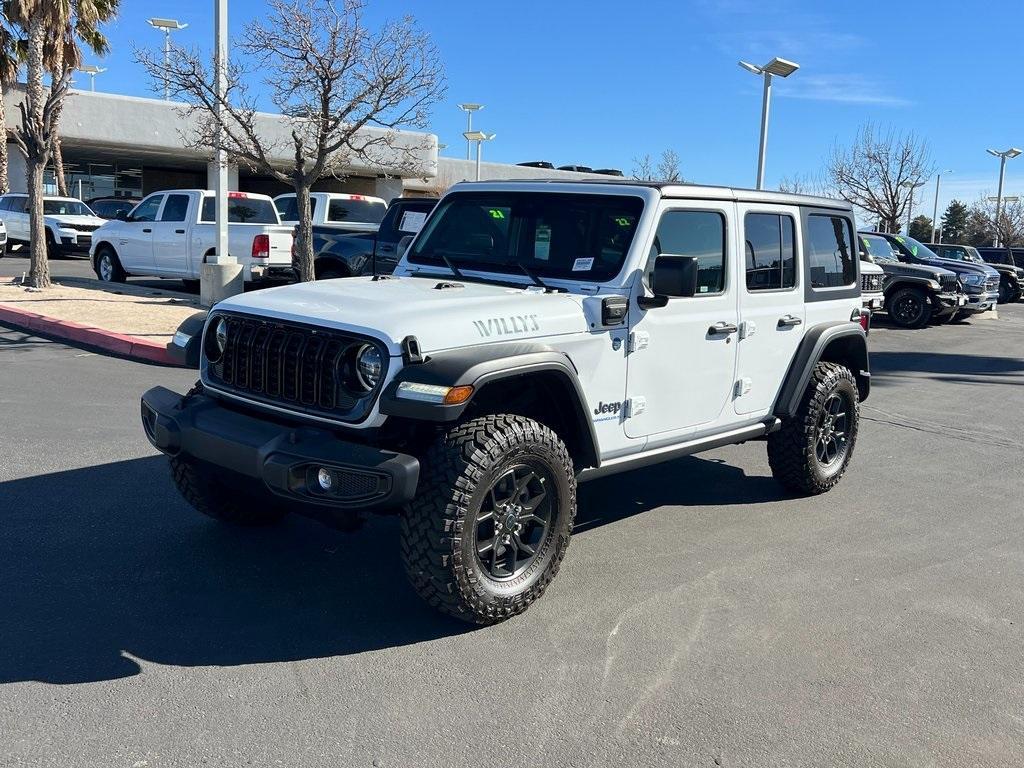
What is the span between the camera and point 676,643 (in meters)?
4.06

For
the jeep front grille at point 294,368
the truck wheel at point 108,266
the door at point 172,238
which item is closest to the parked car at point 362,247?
the door at point 172,238

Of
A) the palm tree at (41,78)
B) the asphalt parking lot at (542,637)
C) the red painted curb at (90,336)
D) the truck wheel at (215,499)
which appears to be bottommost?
the asphalt parking lot at (542,637)

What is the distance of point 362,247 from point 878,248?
436 inches

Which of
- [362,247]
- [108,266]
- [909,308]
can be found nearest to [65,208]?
[108,266]

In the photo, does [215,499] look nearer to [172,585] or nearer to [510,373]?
[172,585]

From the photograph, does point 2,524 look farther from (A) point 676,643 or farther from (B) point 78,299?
(B) point 78,299

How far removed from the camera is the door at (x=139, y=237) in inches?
672

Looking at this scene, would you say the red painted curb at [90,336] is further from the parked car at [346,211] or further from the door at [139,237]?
the parked car at [346,211]

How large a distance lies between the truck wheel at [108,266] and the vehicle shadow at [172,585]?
1305cm

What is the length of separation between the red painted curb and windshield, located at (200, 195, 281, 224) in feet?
13.3

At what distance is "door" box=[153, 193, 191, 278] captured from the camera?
1648 cm

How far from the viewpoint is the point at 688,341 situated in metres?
5.07

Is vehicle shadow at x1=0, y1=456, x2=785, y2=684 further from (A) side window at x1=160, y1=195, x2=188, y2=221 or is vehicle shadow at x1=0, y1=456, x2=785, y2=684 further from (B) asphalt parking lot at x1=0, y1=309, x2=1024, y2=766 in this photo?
(A) side window at x1=160, y1=195, x2=188, y2=221

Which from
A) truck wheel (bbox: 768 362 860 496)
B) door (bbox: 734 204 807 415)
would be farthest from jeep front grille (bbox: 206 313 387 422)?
truck wheel (bbox: 768 362 860 496)
